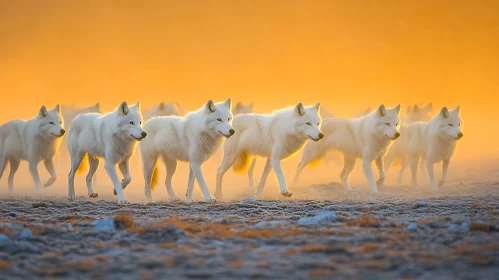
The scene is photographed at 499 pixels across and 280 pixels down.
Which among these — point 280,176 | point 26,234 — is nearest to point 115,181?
point 280,176

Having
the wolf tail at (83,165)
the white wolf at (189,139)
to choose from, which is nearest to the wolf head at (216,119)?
Result: the white wolf at (189,139)

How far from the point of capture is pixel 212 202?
13.3m

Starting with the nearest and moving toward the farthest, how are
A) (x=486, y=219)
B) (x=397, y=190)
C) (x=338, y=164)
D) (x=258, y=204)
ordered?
(x=486, y=219), (x=258, y=204), (x=397, y=190), (x=338, y=164)

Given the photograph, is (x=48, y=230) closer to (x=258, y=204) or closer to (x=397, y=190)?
(x=258, y=204)

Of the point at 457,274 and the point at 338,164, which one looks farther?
the point at 338,164

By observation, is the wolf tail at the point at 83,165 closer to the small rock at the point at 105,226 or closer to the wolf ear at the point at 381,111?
the small rock at the point at 105,226

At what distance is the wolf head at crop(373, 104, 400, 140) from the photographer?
17.9m

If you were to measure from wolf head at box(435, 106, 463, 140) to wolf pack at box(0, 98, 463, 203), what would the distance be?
0.10 feet

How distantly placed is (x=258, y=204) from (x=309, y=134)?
3.43 m

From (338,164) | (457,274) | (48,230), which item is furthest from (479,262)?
(338,164)

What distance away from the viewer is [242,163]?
17.5 metres

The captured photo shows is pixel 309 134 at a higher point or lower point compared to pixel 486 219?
higher

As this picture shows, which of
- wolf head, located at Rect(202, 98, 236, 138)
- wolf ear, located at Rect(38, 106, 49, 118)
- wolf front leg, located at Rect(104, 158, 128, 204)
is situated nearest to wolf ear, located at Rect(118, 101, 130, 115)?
wolf front leg, located at Rect(104, 158, 128, 204)

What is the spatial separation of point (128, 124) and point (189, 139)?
179cm
